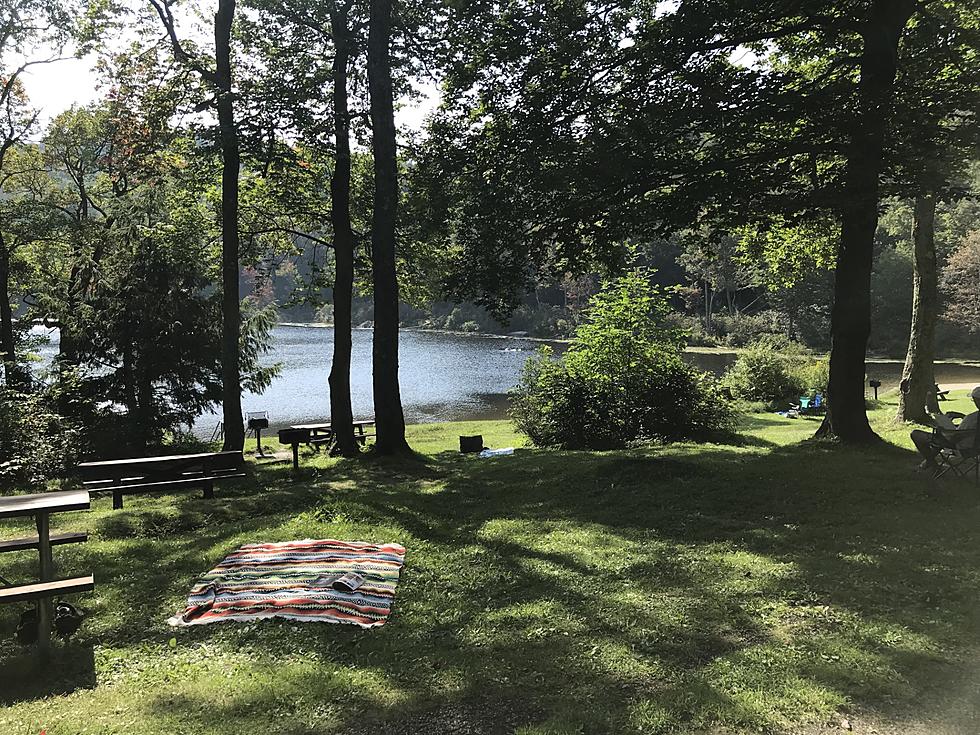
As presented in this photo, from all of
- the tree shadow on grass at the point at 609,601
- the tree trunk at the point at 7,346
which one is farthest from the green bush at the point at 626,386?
the tree trunk at the point at 7,346

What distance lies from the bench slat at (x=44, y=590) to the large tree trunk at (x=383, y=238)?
819 cm

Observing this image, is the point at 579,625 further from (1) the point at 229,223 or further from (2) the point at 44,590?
(1) the point at 229,223

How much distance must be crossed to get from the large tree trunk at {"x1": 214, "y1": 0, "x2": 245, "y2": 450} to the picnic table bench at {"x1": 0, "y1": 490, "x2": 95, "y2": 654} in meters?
10.1

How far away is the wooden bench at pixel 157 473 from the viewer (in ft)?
30.0

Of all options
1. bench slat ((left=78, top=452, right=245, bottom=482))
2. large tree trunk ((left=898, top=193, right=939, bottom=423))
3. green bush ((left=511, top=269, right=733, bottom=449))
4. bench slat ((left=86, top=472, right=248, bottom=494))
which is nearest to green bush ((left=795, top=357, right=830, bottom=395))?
large tree trunk ((left=898, top=193, right=939, bottom=423))

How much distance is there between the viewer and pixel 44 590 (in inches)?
151

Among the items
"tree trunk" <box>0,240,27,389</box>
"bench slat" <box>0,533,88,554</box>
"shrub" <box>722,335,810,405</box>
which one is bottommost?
"shrub" <box>722,335,810,405</box>

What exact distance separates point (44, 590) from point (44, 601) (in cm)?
16

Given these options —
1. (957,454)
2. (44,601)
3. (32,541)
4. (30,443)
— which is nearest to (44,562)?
(44,601)

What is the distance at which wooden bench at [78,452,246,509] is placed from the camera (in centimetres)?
914

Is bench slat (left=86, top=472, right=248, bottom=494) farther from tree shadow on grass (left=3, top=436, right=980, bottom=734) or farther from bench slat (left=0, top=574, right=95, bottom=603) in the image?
bench slat (left=0, top=574, right=95, bottom=603)

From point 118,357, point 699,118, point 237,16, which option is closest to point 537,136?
point 699,118

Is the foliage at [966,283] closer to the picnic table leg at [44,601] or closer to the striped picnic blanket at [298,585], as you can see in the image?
the striped picnic blanket at [298,585]

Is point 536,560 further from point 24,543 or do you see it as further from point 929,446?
point 929,446
